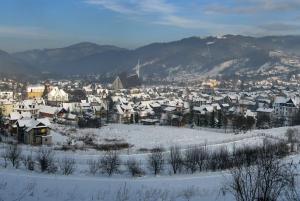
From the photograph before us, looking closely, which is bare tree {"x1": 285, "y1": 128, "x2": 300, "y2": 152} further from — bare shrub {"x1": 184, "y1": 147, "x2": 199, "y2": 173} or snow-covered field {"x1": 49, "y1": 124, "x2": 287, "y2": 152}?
bare shrub {"x1": 184, "y1": 147, "x2": 199, "y2": 173}

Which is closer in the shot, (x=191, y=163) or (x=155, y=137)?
(x=191, y=163)

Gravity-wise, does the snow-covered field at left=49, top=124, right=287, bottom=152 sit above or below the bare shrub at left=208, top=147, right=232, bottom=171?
below

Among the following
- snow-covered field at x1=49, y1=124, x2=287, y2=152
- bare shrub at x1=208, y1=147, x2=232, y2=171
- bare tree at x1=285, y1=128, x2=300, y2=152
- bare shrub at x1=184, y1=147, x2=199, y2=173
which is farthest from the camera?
bare tree at x1=285, y1=128, x2=300, y2=152

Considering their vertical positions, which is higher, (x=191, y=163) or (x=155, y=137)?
(x=191, y=163)

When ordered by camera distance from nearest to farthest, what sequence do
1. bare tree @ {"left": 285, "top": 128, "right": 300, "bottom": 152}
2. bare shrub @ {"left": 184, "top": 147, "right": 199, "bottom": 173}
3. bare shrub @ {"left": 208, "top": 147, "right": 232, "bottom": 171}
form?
bare shrub @ {"left": 208, "top": 147, "right": 232, "bottom": 171} < bare shrub @ {"left": 184, "top": 147, "right": 199, "bottom": 173} < bare tree @ {"left": 285, "top": 128, "right": 300, "bottom": 152}

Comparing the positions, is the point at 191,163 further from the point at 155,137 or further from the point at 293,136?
the point at 293,136

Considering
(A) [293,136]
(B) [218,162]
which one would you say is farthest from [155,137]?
(B) [218,162]

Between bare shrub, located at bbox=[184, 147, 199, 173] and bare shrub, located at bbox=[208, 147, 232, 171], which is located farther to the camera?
bare shrub, located at bbox=[184, 147, 199, 173]

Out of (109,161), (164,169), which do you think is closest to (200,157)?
(164,169)

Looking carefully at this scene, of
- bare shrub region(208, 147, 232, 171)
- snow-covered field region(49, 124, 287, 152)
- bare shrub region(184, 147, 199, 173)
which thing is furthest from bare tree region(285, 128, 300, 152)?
bare shrub region(184, 147, 199, 173)

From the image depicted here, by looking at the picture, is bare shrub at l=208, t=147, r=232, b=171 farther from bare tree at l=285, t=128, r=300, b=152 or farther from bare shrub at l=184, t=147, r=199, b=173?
bare tree at l=285, t=128, r=300, b=152

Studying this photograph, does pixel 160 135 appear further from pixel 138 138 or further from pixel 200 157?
pixel 200 157

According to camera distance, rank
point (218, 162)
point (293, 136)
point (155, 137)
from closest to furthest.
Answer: point (218, 162) < point (293, 136) < point (155, 137)
